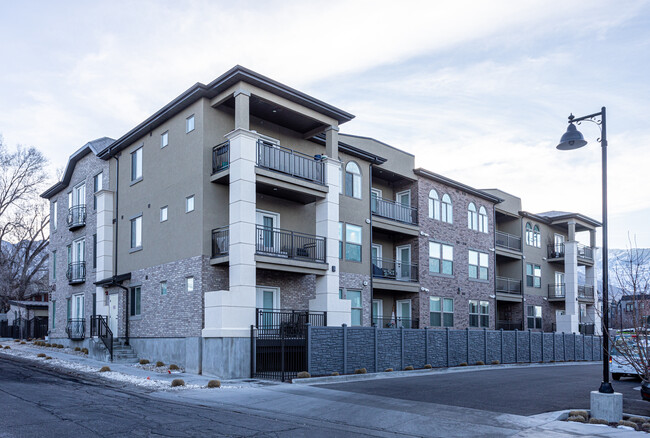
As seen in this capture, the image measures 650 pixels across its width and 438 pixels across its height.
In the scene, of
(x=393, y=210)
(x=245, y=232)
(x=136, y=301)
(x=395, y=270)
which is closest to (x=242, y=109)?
(x=245, y=232)

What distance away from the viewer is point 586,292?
4403cm

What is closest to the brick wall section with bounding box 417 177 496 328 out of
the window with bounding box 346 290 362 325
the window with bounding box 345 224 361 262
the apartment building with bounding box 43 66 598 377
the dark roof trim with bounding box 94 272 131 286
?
the apartment building with bounding box 43 66 598 377

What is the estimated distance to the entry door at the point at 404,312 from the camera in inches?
1208

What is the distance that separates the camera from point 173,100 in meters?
22.9

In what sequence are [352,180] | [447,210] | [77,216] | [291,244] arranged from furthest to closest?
[447,210]
[77,216]
[352,180]
[291,244]

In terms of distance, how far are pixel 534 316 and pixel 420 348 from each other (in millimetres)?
21054

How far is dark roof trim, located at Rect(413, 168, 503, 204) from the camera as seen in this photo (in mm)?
31688

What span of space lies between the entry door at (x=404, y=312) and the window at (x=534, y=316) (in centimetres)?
1333

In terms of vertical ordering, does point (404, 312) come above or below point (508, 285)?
below

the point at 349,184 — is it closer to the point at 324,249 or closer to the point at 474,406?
the point at 324,249

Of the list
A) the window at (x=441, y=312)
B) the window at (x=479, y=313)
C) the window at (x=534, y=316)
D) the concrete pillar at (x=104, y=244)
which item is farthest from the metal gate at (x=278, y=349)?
the window at (x=534, y=316)

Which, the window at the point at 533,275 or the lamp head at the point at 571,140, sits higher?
the lamp head at the point at 571,140

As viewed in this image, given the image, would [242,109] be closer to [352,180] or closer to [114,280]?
[352,180]

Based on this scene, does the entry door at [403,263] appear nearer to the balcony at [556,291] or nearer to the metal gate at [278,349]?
the metal gate at [278,349]
